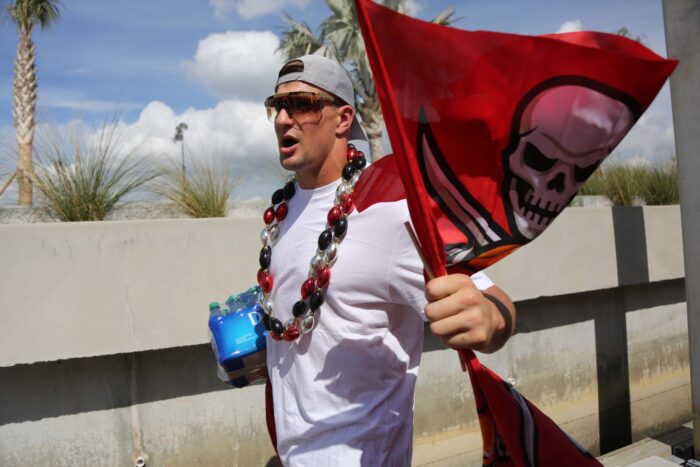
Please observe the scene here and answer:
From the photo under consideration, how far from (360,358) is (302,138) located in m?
0.77

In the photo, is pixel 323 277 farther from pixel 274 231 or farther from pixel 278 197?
pixel 278 197

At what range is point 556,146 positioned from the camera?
1.15 metres

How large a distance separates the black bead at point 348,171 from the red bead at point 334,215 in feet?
0.50

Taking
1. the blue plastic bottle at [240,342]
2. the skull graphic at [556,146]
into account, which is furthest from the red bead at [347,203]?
the skull graphic at [556,146]

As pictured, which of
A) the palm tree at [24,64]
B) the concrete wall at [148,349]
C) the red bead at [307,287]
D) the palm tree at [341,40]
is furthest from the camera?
the palm tree at [341,40]

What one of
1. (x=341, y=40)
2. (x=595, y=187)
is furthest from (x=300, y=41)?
(x=595, y=187)

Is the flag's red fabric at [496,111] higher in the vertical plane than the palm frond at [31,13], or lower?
lower

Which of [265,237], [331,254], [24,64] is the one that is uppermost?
[24,64]

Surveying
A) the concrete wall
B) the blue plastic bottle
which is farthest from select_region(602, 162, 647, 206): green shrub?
the blue plastic bottle

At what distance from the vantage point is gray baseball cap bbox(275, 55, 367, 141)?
1.97 meters

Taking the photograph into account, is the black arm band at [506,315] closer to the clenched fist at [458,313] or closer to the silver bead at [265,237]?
the clenched fist at [458,313]

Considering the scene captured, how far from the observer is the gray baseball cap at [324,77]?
1969mm

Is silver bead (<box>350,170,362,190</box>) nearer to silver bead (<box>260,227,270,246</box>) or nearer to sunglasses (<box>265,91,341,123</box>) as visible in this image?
sunglasses (<box>265,91,341,123</box>)

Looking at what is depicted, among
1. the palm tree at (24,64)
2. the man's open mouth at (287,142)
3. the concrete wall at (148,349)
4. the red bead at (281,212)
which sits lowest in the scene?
the concrete wall at (148,349)
